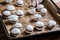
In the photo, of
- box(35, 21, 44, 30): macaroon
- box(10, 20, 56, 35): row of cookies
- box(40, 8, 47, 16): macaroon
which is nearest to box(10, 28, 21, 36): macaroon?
box(10, 20, 56, 35): row of cookies

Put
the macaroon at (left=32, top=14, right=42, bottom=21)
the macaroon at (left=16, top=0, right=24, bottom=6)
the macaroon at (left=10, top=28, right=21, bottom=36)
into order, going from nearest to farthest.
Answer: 1. the macaroon at (left=10, top=28, right=21, bottom=36)
2. the macaroon at (left=32, top=14, right=42, bottom=21)
3. the macaroon at (left=16, top=0, right=24, bottom=6)

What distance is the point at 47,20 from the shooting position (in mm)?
1229

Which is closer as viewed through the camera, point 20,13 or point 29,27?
point 29,27

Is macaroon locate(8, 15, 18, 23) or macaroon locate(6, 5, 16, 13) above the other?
macaroon locate(6, 5, 16, 13)

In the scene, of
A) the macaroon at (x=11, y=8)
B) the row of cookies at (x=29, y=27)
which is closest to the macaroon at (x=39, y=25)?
the row of cookies at (x=29, y=27)

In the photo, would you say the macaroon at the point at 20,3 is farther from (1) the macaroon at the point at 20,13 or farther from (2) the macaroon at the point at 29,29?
(2) the macaroon at the point at 29,29

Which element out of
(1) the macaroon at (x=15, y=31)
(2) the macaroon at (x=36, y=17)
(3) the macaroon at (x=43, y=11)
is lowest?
(1) the macaroon at (x=15, y=31)

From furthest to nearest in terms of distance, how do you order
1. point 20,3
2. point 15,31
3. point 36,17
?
point 20,3 → point 36,17 → point 15,31

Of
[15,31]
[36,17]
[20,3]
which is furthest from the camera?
[20,3]

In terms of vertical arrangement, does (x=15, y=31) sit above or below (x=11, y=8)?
below

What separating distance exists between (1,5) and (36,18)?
1.03 feet

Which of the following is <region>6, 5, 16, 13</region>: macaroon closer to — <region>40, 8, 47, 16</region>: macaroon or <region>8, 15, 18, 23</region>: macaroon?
<region>8, 15, 18, 23</region>: macaroon

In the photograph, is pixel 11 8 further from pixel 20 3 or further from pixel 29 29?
pixel 29 29

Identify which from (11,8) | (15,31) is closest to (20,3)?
(11,8)
